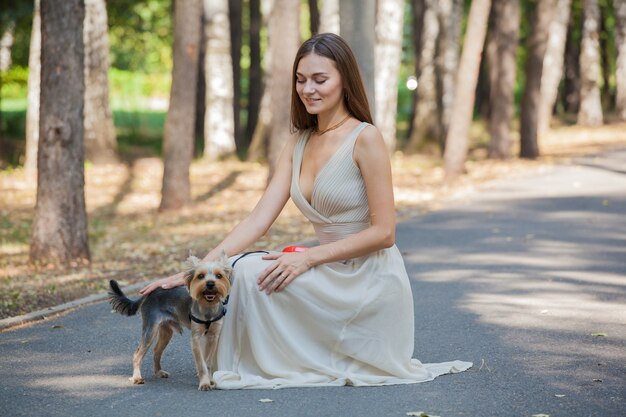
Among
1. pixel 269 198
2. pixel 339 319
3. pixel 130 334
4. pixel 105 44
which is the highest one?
pixel 105 44

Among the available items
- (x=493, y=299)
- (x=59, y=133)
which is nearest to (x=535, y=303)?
(x=493, y=299)

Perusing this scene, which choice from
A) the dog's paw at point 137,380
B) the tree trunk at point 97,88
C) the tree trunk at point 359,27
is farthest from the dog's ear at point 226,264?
the tree trunk at point 97,88

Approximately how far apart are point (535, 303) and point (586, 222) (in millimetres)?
5806

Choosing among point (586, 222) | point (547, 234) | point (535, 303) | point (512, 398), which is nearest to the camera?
point (512, 398)

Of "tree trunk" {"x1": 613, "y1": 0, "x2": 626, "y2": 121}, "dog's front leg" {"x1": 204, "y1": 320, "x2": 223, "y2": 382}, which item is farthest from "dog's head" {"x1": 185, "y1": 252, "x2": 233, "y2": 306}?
"tree trunk" {"x1": 613, "y1": 0, "x2": 626, "y2": 121}

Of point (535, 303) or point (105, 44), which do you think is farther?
point (105, 44)

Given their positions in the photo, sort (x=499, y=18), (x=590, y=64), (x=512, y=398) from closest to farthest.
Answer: (x=512, y=398) → (x=499, y=18) → (x=590, y=64)

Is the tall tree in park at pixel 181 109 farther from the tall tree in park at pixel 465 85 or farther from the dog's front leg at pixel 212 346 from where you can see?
the dog's front leg at pixel 212 346

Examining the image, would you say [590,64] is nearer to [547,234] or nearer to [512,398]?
[547,234]

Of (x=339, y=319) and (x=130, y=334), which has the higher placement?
(x=339, y=319)

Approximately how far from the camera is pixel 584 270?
35.3 ft

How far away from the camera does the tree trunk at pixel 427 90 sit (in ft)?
93.9

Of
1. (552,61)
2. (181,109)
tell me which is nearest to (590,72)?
(552,61)

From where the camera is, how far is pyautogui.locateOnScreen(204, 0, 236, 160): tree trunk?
25.6 meters
